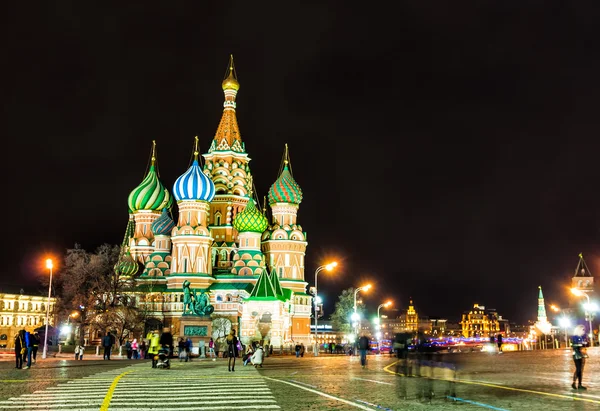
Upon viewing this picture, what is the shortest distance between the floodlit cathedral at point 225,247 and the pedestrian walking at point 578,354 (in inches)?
2214

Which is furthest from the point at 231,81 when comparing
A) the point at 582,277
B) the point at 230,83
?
the point at 582,277

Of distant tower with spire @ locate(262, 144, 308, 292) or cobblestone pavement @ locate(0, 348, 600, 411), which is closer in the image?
cobblestone pavement @ locate(0, 348, 600, 411)

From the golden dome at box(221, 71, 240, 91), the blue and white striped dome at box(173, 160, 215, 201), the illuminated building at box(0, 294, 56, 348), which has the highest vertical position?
the golden dome at box(221, 71, 240, 91)

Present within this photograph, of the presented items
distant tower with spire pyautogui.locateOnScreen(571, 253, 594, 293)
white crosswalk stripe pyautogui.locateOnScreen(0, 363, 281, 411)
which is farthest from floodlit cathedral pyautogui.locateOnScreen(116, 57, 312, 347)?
distant tower with spire pyautogui.locateOnScreen(571, 253, 594, 293)

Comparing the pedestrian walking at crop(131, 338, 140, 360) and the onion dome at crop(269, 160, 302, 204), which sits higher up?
the onion dome at crop(269, 160, 302, 204)

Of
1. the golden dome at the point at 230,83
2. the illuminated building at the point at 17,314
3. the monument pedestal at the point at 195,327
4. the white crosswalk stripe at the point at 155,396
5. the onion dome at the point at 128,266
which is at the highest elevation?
the golden dome at the point at 230,83

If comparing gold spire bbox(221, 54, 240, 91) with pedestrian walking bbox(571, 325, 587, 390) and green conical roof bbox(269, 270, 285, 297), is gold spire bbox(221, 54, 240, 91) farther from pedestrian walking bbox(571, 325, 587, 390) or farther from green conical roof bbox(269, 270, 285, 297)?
pedestrian walking bbox(571, 325, 587, 390)

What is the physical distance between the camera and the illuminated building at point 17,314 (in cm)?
11319

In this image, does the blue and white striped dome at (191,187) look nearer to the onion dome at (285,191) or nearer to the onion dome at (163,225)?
the onion dome at (163,225)

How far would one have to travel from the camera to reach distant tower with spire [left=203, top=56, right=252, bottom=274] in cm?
8750

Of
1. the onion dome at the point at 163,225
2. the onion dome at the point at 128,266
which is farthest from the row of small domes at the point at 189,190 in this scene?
the onion dome at the point at 128,266

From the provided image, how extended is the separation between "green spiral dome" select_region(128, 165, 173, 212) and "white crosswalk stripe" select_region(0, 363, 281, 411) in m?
72.0

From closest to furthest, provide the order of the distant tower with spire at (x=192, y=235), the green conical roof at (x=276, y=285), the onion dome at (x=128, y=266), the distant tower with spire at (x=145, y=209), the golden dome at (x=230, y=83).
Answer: the green conical roof at (x=276, y=285) → the distant tower with spire at (x=192, y=235) → the onion dome at (x=128, y=266) → the distant tower with spire at (x=145, y=209) → the golden dome at (x=230, y=83)

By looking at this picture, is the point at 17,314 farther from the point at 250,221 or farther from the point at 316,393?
the point at 316,393
